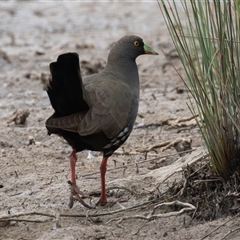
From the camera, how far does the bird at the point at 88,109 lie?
532 cm

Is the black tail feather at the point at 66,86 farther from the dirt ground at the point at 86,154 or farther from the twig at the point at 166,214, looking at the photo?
the twig at the point at 166,214

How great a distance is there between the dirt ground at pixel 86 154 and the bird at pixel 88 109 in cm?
26

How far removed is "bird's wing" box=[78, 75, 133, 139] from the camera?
18.0 ft

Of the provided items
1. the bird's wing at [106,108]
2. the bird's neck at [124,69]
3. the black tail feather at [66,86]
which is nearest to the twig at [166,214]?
the bird's wing at [106,108]

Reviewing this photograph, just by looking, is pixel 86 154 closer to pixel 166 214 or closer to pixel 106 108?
pixel 106 108

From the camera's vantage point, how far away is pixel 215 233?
458 centimetres

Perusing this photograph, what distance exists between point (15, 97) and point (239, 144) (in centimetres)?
521

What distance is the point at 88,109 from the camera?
5547 millimetres

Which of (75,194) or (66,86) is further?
(66,86)

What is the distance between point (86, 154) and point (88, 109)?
5.15 feet

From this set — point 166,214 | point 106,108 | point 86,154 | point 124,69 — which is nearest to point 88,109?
point 106,108

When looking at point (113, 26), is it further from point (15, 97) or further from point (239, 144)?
point (239, 144)

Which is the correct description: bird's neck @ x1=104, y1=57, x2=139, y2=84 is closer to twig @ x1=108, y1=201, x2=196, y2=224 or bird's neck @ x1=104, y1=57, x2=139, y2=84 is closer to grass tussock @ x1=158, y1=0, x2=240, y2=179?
grass tussock @ x1=158, y1=0, x2=240, y2=179

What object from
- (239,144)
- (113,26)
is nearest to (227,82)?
(239,144)
